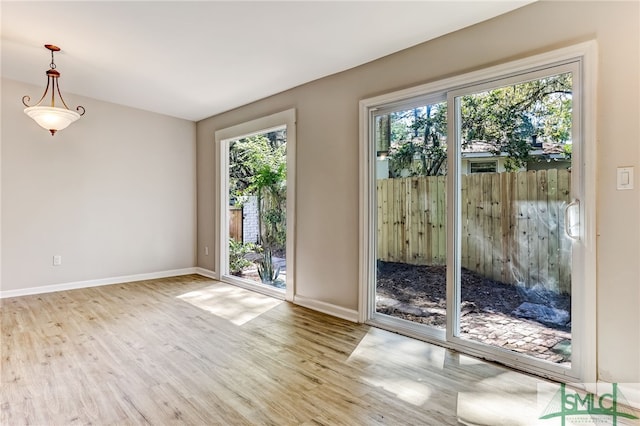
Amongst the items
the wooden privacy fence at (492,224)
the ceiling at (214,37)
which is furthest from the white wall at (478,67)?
the wooden privacy fence at (492,224)

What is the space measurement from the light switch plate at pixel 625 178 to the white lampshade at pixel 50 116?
4.51 metres

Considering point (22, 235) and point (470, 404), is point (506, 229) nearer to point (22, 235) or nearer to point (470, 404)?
point (470, 404)

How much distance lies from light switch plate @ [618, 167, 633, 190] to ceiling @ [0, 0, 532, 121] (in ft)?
4.20

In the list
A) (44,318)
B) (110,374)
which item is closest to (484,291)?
(110,374)

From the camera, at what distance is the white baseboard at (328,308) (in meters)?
3.51

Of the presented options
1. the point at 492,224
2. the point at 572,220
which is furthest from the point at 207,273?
the point at 572,220

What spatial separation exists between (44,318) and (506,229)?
438 centimetres

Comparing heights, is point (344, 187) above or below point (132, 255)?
above

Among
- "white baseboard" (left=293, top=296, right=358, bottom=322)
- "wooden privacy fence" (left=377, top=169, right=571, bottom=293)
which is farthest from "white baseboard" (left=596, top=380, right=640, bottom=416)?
"white baseboard" (left=293, top=296, right=358, bottom=322)

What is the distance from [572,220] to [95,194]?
5488 mm

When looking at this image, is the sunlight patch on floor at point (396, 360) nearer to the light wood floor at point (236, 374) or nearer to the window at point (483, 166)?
the light wood floor at point (236, 374)

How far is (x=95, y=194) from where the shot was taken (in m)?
4.95

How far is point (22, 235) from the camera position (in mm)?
4395

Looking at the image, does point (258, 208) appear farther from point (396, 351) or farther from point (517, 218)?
point (517, 218)
